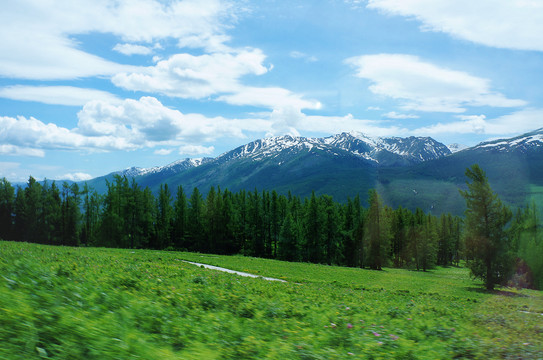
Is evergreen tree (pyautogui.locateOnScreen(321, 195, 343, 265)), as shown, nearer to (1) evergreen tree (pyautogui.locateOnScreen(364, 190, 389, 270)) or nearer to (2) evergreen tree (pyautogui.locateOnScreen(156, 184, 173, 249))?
(1) evergreen tree (pyautogui.locateOnScreen(364, 190, 389, 270))

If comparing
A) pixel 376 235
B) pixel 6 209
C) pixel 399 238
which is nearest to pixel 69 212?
pixel 6 209

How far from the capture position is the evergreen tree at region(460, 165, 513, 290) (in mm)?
39750

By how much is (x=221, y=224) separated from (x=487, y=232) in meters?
62.4

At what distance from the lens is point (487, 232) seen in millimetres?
40156

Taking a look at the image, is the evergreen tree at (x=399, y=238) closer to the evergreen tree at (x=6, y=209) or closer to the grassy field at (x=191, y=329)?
the grassy field at (x=191, y=329)

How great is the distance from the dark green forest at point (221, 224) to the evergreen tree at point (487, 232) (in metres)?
25.1

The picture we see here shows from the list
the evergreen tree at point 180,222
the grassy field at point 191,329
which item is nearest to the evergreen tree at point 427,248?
the evergreen tree at point 180,222

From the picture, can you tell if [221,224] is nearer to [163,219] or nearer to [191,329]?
[163,219]

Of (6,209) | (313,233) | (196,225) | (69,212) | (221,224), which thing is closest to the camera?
(313,233)

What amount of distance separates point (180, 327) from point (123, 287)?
3952 millimetres

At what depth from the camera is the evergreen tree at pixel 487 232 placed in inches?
1565

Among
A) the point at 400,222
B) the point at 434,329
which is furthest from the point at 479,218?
the point at 400,222

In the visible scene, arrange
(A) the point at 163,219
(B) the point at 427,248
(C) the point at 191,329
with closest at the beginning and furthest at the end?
(C) the point at 191,329 < (B) the point at 427,248 < (A) the point at 163,219

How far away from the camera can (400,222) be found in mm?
91438
